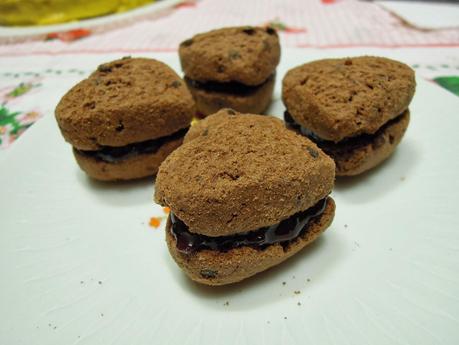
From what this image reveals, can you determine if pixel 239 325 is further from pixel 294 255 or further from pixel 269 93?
pixel 269 93

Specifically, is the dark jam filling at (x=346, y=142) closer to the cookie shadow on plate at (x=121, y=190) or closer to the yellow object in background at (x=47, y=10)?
the cookie shadow on plate at (x=121, y=190)

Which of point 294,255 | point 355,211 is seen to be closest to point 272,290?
point 294,255

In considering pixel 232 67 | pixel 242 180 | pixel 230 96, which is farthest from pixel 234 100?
pixel 242 180

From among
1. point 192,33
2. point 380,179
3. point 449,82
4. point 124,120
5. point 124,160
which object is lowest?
point 192,33

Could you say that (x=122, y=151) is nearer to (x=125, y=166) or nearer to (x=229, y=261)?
(x=125, y=166)

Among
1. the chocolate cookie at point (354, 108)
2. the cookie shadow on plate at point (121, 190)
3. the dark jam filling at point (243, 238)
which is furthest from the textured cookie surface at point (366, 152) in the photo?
the cookie shadow on plate at point (121, 190)

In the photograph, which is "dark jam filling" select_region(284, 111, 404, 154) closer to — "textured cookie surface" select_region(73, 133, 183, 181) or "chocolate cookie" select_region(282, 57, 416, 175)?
"chocolate cookie" select_region(282, 57, 416, 175)
